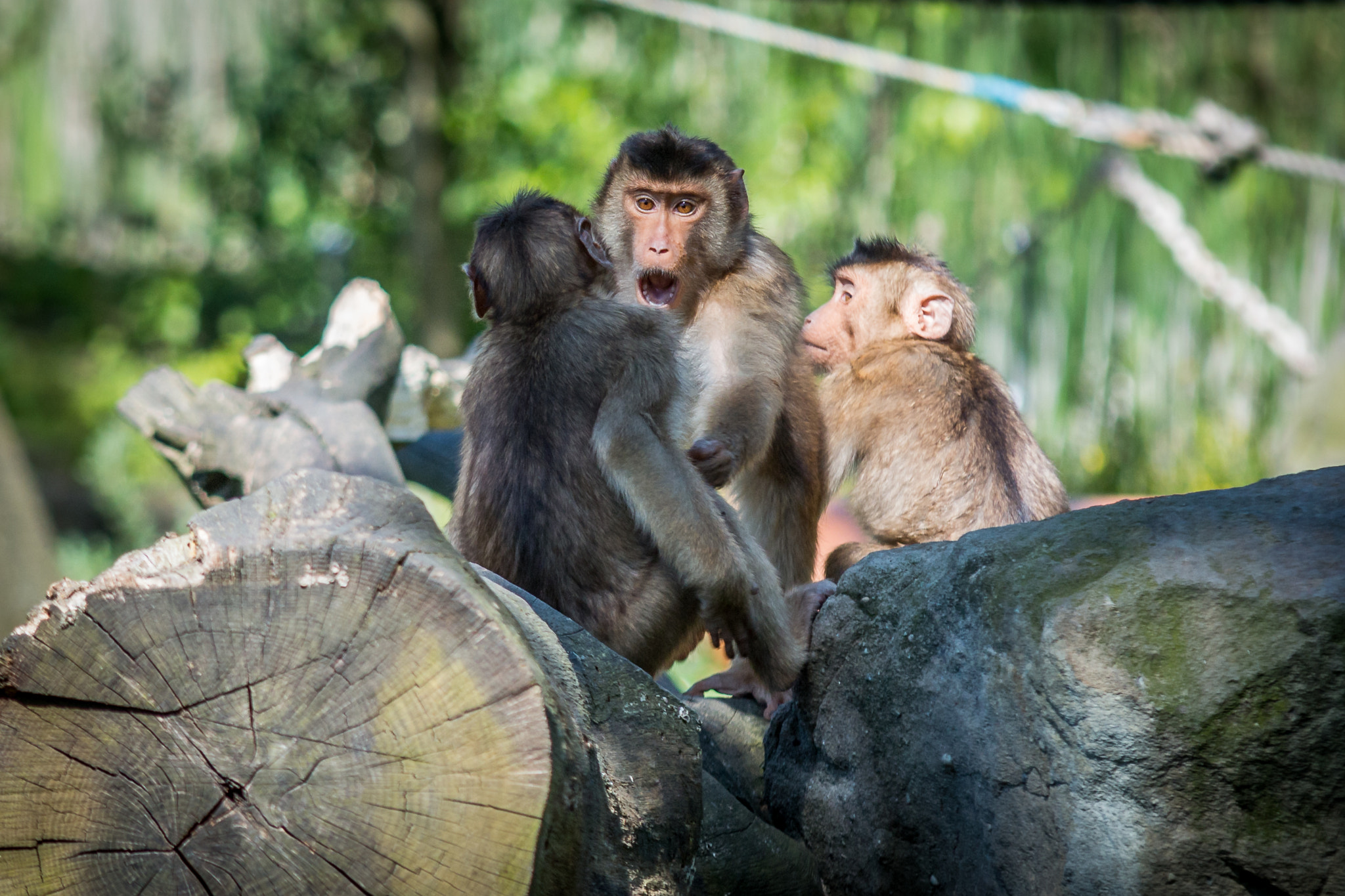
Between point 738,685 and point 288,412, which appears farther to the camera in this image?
point 288,412

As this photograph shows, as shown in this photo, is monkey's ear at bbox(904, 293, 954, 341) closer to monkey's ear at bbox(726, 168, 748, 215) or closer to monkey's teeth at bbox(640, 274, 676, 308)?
monkey's ear at bbox(726, 168, 748, 215)

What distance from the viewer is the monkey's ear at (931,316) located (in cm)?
352

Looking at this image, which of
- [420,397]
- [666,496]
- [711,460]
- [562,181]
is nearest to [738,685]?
[711,460]

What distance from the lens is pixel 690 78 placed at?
10875mm

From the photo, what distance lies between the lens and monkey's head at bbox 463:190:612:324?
2.95 metres

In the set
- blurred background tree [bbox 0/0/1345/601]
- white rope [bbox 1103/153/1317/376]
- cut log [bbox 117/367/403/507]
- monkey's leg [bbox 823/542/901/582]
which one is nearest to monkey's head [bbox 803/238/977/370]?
monkey's leg [bbox 823/542/901/582]

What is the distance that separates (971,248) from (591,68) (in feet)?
14.6

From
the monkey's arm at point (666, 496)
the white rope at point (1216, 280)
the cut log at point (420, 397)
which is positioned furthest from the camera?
the white rope at point (1216, 280)

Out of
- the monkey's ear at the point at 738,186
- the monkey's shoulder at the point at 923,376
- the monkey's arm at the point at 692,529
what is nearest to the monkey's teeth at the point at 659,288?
the monkey's ear at the point at 738,186

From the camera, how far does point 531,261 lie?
2947mm

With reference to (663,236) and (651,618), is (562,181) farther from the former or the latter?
(651,618)

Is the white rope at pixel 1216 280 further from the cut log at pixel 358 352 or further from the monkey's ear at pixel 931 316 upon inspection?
the cut log at pixel 358 352

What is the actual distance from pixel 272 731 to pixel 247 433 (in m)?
2.63

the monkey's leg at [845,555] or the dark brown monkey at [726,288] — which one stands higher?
the dark brown monkey at [726,288]
